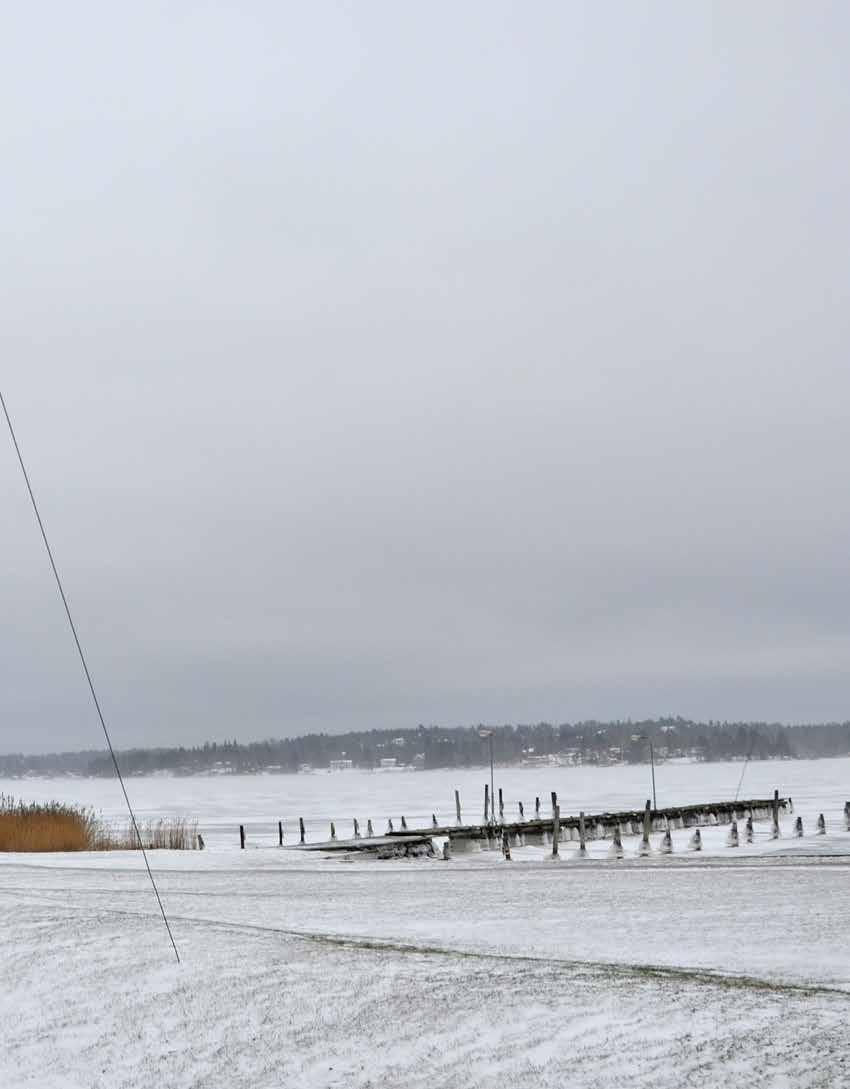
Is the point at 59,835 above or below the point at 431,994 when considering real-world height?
below

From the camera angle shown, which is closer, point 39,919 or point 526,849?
point 39,919

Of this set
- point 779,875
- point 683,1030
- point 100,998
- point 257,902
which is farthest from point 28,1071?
point 779,875

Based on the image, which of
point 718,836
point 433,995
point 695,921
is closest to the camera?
point 433,995

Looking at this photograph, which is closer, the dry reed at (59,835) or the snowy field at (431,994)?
the snowy field at (431,994)

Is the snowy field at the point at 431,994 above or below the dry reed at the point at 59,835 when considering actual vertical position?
above

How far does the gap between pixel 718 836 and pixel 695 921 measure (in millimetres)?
36083

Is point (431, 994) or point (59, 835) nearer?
point (431, 994)

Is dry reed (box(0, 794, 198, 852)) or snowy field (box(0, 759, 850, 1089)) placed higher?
snowy field (box(0, 759, 850, 1089))

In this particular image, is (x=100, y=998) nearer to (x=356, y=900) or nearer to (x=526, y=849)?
(x=356, y=900)

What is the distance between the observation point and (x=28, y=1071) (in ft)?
32.4

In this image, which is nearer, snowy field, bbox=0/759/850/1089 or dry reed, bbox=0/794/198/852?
snowy field, bbox=0/759/850/1089

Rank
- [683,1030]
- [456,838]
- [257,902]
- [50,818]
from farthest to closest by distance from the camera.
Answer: [456,838] < [50,818] < [257,902] < [683,1030]

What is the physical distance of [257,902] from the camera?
810 inches

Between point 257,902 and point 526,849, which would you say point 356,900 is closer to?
point 257,902
